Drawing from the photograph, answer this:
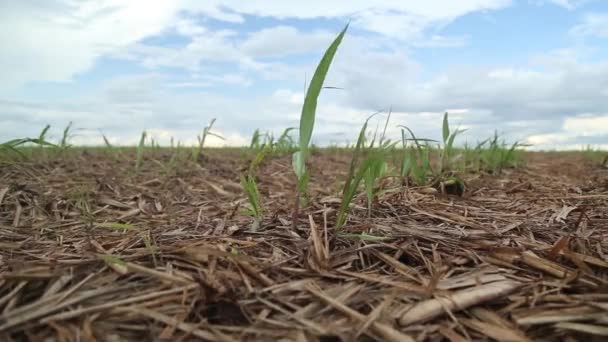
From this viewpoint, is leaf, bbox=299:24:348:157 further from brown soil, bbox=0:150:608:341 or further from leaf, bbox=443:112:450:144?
leaf, bbox=443:112:450:144

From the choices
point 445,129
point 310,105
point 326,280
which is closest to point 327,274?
point 326,280

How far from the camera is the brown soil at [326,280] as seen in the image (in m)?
0.82

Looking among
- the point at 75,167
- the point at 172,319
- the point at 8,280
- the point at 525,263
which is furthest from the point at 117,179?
the point at 525,263

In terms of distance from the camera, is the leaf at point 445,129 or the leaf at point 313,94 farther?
the leaf at point 445,129

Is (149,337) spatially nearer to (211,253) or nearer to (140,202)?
(211,253)

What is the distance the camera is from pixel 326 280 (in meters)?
0.96

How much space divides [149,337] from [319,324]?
0.31 metres

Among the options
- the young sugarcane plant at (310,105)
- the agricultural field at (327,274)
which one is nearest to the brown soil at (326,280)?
the agricultural field at (327,274)

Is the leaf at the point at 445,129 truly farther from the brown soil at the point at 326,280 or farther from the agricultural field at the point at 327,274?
the brown soil at the point at 326,280

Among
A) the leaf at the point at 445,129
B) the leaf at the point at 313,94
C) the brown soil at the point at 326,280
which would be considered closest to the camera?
the brown soil at the point at 326,280

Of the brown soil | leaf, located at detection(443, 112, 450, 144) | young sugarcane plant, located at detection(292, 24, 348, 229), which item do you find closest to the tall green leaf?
young sugarcane plant, located at detection(292, 24, 348, 229)

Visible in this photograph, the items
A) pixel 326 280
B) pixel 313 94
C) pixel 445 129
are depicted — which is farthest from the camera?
pixel 445 129

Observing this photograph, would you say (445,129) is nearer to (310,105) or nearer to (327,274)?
(310,105)

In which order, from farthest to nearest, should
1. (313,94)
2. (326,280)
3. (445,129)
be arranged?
(445,129) → (313,94) → (326,280)
